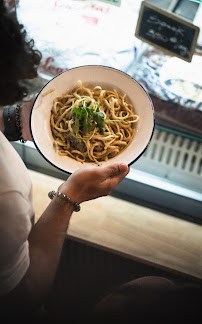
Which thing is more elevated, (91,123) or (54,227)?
(91,123)

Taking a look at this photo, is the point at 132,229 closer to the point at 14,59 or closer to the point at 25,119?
the point at 25,119

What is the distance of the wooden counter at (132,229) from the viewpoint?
1392mm

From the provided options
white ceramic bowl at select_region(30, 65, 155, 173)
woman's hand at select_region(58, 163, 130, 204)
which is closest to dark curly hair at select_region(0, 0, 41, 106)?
white ceramic bowl at select_region(30, 65, 155, 173)

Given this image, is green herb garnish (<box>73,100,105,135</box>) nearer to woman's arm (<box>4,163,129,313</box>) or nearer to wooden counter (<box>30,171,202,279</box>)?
woman's arm (<box>4,163,129,313</box>)

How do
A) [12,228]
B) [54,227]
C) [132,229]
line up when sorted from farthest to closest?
[132,229], [54,227], [12,228]

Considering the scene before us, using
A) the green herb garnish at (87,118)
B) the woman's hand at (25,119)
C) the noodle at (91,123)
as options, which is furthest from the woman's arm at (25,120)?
the green herb garnish at (87,118)

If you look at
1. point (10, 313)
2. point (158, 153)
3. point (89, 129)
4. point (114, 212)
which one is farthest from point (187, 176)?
point (10, 313)

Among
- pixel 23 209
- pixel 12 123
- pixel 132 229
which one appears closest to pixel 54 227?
pixel 23 209

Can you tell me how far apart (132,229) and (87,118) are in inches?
21.2

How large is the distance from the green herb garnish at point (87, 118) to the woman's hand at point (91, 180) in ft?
→ 0.86

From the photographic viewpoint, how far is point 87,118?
1488mm

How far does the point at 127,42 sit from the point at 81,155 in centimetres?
75

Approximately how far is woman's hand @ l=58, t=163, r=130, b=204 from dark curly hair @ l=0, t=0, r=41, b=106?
0.46 m

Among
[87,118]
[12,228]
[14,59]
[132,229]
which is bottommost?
[132,229]
